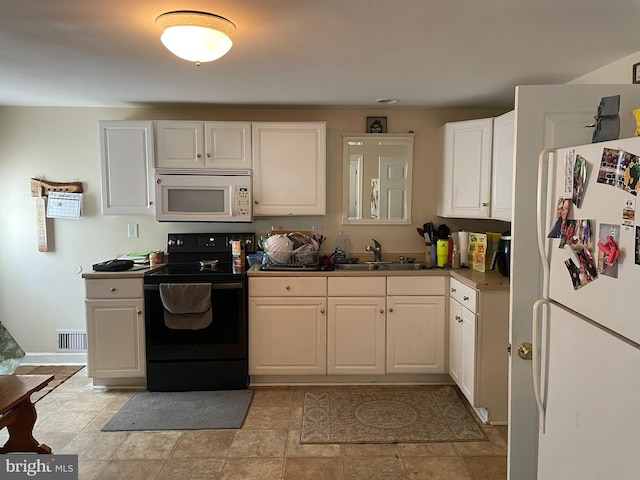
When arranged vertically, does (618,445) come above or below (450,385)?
above

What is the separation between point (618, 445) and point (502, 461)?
1.42m

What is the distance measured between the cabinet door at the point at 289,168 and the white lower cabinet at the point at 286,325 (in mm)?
636

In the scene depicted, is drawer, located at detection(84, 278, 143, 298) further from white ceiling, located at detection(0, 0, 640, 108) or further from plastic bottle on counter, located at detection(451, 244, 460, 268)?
plastic bottle on counter, located at detection(451, 244, 460, 268)

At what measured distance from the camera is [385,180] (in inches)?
141

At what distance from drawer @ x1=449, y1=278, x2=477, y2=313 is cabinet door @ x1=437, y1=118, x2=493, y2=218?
1.85 feet

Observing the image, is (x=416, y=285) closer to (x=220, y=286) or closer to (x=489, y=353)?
(x=489, y=353)

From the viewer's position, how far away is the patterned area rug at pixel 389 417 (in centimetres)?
249

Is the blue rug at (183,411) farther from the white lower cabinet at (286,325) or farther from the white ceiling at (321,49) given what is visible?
the white ceiling at (321,49)

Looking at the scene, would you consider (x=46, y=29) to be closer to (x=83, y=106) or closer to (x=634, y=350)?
(x=83, y=106)

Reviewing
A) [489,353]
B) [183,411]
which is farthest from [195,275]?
[489,353]

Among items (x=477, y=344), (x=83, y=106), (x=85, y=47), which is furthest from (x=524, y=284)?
(x=83, y=106)

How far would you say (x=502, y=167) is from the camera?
9.29ft

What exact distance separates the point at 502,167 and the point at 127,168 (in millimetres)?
2877

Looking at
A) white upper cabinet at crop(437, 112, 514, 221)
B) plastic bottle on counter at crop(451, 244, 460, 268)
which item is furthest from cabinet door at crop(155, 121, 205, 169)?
plastic bottle on counter at crop(451, 244, 460, 268)
